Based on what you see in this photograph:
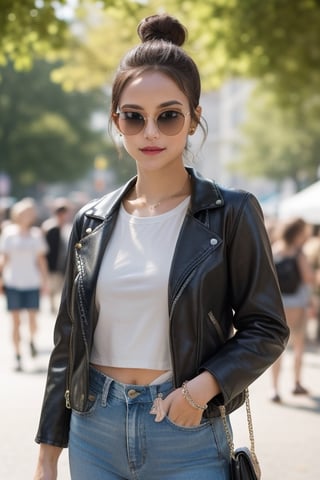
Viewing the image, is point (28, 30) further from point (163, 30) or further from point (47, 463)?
point (47, 463)

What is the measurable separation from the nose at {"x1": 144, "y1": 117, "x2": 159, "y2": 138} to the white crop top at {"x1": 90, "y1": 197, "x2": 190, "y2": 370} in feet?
0.68

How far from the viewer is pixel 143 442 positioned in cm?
261

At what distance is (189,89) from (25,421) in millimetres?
5978

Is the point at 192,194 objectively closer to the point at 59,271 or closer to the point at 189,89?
the point at 189,89

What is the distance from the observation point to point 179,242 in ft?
8.76

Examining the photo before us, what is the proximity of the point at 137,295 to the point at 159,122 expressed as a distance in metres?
0.48

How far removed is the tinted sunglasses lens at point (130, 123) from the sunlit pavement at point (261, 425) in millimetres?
4020

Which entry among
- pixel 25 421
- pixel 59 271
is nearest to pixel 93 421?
pixel 25 421

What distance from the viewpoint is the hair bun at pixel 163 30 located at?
9.48ft

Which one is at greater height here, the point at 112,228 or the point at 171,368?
the point at 112,228

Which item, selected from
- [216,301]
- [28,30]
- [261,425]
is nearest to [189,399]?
[216,301]

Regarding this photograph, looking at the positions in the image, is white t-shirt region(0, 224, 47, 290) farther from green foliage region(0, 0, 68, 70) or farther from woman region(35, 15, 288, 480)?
woman region(35, 15, 288, 480)

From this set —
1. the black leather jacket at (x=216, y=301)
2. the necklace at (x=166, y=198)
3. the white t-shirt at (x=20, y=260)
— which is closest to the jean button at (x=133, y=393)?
the black leather jacket at (x=216, y=301)

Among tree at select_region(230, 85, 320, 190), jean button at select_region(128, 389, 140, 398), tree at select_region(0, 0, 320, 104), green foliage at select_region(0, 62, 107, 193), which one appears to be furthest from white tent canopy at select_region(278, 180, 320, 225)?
green foliage at select_region(0, 62, 107, 193)
